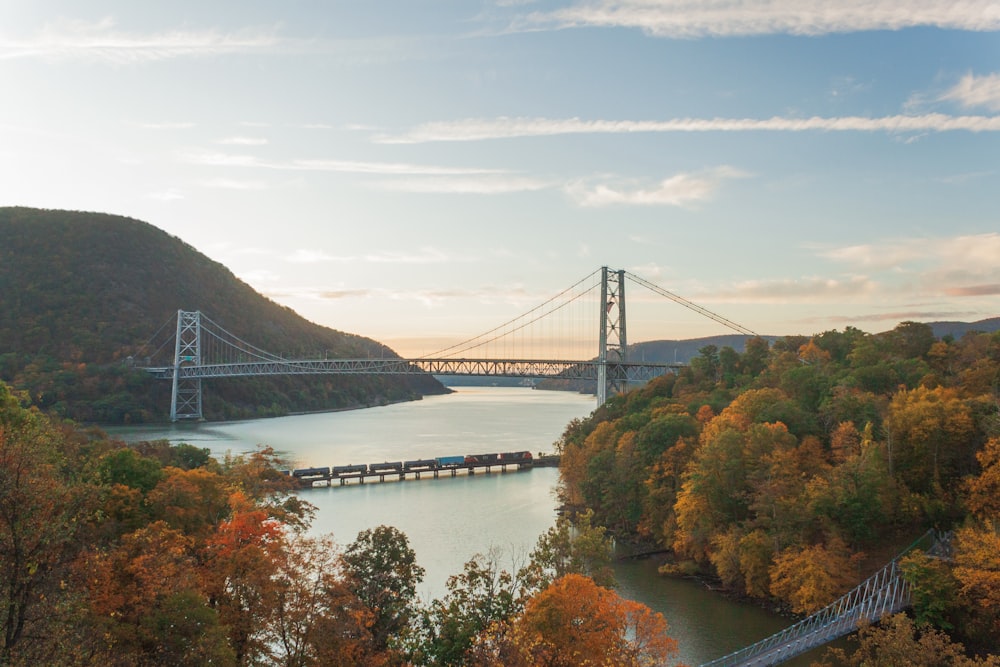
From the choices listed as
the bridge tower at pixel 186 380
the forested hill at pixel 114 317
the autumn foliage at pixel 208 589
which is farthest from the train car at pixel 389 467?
the bridge tower at pixel 186 380

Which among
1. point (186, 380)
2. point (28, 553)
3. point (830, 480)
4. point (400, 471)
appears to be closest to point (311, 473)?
point (400, 471)

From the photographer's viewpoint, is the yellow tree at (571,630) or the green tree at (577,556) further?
the green tree at (577,556)

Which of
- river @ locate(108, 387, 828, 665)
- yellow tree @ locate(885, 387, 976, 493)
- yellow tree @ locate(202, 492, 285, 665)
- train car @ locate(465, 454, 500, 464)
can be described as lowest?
river @ locate(108, 387, 828, 665)

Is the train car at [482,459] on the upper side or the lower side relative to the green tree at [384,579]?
lower

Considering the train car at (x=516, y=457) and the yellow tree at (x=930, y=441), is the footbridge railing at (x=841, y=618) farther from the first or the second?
the train car at (x=516, y=457)

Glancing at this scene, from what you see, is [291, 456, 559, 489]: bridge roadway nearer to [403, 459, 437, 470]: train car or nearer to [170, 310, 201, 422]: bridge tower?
[403, 459, 437, 470]: train car

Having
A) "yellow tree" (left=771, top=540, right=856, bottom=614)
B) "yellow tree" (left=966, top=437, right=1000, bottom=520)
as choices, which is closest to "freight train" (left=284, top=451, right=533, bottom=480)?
"yellow tree" (left=771, top=540, right=856, bottom=614)
